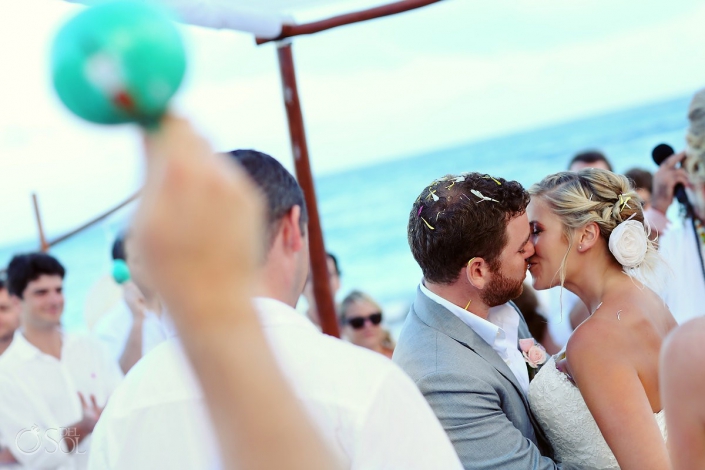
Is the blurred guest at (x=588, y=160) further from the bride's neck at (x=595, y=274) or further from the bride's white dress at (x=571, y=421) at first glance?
the bride's white dress at (x=571, y=421)

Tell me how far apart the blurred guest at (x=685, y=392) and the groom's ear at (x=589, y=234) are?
1.13 meters

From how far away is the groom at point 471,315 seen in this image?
7.36ft

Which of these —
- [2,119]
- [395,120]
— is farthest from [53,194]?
[395,120]

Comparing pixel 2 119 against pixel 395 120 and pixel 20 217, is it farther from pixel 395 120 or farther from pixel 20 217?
pixel 395 120

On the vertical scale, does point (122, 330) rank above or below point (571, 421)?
below

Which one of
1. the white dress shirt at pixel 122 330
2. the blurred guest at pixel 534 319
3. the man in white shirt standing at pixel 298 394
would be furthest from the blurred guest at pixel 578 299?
the white dress shirt at pixel 122 330

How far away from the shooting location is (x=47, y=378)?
4.36m

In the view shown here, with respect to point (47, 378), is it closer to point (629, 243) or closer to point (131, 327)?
point (131, 327)

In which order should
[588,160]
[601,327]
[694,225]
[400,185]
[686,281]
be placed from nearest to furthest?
1. [601,327]
2. [694,225]
3. [686,281]
4. [588,160]
5. [400,185]

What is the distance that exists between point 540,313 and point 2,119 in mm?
8783

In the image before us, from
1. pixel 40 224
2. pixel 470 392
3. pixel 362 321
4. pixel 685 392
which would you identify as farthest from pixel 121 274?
pixel 685 392

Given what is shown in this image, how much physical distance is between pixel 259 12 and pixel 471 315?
165 centimetres

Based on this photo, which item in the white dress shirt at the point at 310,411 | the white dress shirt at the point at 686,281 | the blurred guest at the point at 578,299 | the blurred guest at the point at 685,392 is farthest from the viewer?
the blurred guest at the point at 578,299

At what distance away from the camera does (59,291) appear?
4.71 metres
